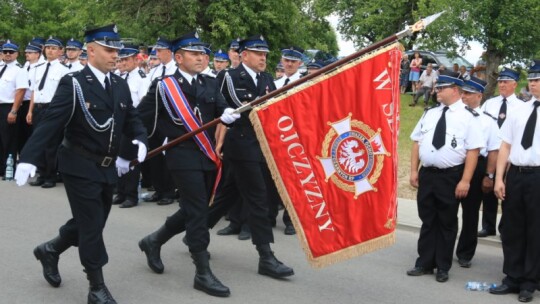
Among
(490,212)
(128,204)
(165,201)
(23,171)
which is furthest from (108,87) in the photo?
(490,212)

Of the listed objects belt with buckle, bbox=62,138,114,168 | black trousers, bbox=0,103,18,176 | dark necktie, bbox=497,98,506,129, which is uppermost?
dark necktie, bbox=497,98,506,129

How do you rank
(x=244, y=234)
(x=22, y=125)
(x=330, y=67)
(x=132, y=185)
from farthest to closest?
(x=22, y=125)
(x=132, y=185)
(x=244, y=234)
(x=330, y=67)

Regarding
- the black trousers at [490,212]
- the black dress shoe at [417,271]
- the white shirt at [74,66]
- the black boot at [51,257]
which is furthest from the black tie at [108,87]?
the white shirt at [74,66]

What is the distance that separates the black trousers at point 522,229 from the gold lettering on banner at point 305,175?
70.5 inches

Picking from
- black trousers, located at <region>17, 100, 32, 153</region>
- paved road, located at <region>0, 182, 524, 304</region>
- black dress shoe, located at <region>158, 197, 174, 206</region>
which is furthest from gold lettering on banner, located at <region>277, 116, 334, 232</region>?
black trousers, located at <region>17, 100, 32, 153</region>

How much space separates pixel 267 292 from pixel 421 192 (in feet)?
6.04

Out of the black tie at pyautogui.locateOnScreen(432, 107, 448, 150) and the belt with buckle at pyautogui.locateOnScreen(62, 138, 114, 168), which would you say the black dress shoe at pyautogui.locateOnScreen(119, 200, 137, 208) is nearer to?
the belt with buckle at pyautogui.locateOnScreen(62, 138, 114, 168)

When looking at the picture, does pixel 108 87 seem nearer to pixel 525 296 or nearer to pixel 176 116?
pixel 176 116

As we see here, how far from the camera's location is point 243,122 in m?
6.89

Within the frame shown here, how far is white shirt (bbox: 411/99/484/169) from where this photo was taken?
6.43 meters

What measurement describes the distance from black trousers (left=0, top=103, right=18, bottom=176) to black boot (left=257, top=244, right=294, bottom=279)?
671cm

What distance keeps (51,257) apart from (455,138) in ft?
12.2

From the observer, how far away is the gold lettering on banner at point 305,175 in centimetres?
547

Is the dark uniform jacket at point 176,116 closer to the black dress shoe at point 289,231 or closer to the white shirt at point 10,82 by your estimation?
the black dress shoe at point 289,231
